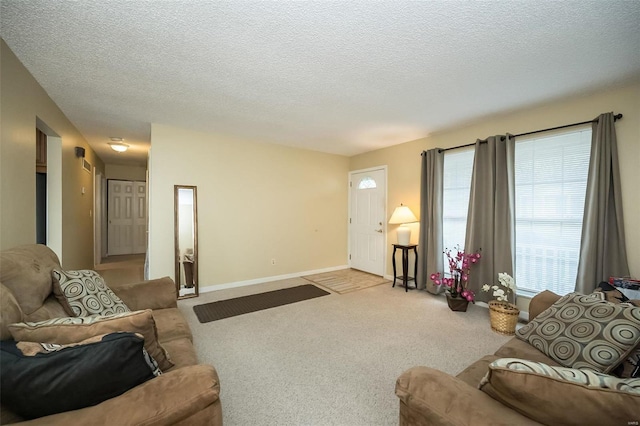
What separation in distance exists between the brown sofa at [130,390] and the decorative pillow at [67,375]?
0.03m

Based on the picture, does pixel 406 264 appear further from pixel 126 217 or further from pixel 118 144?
pixel 126 217

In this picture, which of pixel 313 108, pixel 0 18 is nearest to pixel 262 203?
pixel 313 108

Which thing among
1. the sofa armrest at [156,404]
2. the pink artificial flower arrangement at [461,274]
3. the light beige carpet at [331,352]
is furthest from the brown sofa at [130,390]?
A: the pink artificial flower arrangement at [461,274]

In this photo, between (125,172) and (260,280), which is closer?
(260,280)

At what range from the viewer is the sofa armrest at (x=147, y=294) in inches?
80.9

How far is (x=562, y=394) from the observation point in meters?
0.78

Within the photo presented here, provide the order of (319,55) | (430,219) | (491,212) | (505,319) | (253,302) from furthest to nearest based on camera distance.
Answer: (430,219)
(253,302)
(491,212)
(505,319)
(319,55)

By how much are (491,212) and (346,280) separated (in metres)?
2.50

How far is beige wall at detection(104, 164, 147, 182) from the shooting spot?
21.8ft

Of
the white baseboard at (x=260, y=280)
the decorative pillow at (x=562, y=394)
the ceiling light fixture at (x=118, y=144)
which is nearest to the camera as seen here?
the decorative pillow at (x=562, y=394)

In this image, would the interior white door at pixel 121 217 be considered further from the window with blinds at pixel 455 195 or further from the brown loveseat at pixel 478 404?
the brown loveseat at pixel 478 404

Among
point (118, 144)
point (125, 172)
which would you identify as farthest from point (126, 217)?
point (118, 144)

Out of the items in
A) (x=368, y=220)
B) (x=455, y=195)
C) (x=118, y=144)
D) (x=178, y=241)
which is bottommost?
(x=178, y=241)

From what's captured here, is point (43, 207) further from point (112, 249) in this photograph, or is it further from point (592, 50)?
point (592, 50)
